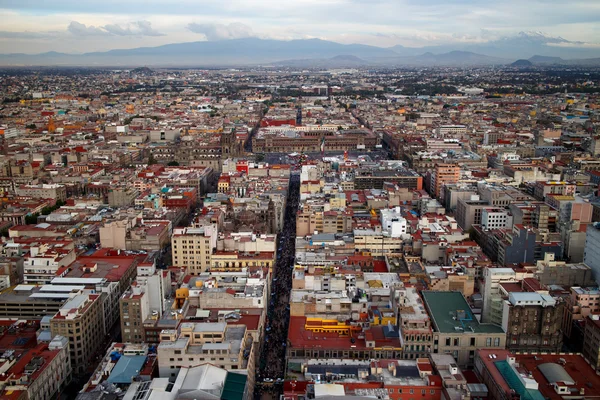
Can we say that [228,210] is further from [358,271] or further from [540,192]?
[540,192]

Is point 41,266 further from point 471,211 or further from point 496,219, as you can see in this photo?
point 496,219

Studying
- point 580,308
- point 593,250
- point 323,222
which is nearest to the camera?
point 580,308

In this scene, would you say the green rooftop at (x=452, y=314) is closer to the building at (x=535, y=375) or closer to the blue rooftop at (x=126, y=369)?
the building at (x=535, y=375)

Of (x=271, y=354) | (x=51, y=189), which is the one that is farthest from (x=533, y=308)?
(x=51, y=189)

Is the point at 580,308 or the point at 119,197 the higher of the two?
the point at 119,197

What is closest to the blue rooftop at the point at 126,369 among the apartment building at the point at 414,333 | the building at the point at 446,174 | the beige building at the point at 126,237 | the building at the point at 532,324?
the apartment building at the point at 414,333

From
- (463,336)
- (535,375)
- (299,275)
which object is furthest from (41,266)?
(535,375)
